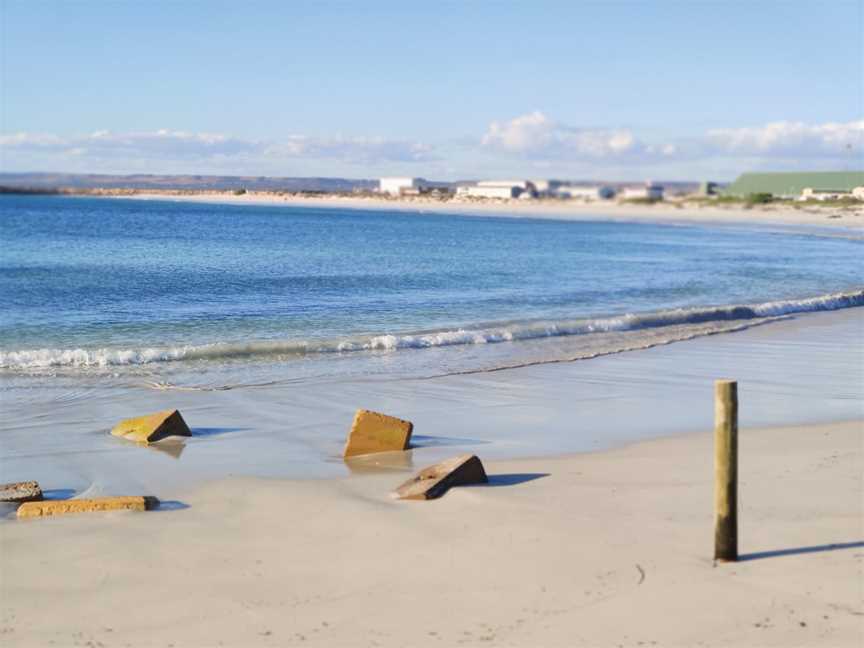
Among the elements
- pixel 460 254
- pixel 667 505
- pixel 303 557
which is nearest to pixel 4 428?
pixel 303 557

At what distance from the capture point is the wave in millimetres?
16297

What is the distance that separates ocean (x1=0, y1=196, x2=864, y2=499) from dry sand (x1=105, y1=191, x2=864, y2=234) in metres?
16.2

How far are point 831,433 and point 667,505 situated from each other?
370 cm

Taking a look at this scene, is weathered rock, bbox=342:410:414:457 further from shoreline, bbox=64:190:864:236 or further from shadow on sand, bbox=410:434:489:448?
shoreline, bbox=64:190:864:236

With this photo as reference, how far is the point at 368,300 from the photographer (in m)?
26.8

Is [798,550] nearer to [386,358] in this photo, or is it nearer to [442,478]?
[442,478]

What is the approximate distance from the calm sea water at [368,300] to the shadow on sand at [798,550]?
948 cm

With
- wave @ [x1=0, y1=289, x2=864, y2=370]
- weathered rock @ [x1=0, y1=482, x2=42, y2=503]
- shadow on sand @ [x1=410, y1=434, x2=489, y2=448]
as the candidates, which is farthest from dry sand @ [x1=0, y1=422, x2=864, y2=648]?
wave @ [x1=0, y1=289, x2=864, y2=370]

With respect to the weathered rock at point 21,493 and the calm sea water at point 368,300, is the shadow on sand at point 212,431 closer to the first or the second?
the weathered rock at point 21,493

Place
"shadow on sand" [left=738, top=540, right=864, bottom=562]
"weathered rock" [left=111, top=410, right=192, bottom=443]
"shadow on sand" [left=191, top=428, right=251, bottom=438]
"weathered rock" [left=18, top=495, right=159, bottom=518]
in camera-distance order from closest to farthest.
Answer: "shadow on sand" [left=738, top=540, right=864, bottom=562] < "weathered rock" [left=18, top=495, right=159, bottom=518] < "weathered rock" [left=111, top=410, right=192, bottom=443] < "shadow on sand" [left=191, top=428, right=251, bottom=438]

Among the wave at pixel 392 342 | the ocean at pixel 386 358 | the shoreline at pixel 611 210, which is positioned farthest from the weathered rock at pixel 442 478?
the shoreline at pixel 611 210

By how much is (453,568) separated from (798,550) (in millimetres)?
2399

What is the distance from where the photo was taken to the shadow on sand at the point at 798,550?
6.87 meters

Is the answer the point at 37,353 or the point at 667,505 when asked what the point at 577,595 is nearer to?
the point at 667,505
